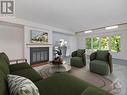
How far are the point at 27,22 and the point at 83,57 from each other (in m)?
3.44

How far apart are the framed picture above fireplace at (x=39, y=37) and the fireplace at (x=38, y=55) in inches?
Answer: 17.6

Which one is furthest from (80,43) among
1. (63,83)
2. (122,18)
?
(63,83)

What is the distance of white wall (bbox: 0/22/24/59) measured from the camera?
4.77m

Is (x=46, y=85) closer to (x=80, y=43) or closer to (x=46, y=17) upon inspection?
(x=46, y=17)

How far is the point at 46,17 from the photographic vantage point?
5082 mm

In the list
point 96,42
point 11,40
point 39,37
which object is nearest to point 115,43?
point 96,42

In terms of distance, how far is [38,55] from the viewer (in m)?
5.76

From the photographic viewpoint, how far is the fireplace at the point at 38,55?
17.8ft

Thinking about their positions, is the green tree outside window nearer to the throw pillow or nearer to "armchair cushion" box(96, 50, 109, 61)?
"armchair cushion" box(96, 50, 109, 61)

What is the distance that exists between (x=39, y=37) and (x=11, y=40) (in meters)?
1.49

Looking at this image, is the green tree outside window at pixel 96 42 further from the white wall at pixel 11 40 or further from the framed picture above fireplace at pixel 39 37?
the white wall at pixel 11 40

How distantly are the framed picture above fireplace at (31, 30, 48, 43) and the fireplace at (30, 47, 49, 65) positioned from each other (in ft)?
1.47

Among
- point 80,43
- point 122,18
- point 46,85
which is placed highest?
point 122,18

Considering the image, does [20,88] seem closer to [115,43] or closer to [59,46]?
[59,46]
